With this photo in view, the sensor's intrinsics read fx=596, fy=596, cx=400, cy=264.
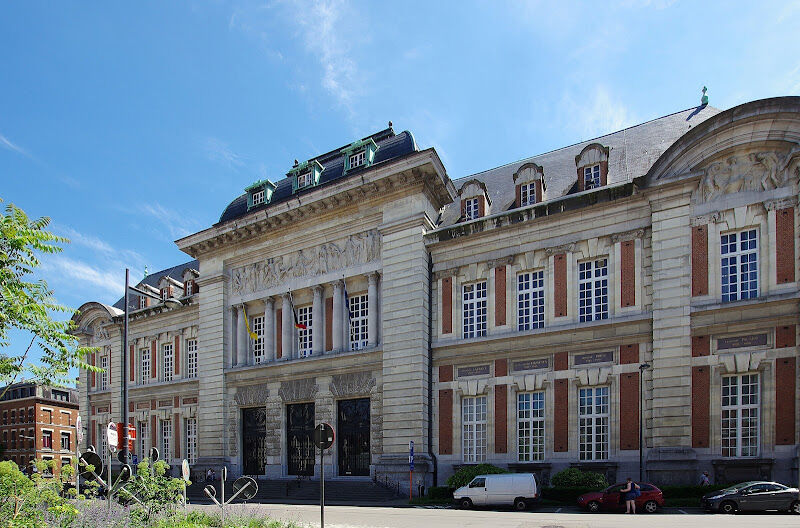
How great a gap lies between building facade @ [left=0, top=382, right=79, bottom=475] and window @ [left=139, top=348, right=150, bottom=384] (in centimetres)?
3605

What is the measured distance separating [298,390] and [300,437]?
2.70 meters

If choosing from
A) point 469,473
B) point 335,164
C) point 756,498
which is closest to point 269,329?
point 335,164

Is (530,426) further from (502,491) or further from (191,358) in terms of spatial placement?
(191,358)

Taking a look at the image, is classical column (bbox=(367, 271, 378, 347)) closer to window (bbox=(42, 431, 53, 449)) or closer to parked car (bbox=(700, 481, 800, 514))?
parked car (bbox=(700, 481, 800, 514))

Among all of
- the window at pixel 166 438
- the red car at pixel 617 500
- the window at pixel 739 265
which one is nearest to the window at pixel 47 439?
the window at pixel 166 438

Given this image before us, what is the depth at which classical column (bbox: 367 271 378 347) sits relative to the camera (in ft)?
103

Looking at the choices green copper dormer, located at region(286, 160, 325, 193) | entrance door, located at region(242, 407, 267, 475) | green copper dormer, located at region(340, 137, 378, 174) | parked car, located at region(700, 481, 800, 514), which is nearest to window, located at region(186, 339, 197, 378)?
entrance door, located at region(242, 407, 267, 475)

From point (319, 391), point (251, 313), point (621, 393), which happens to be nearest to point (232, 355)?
point (251, 313)

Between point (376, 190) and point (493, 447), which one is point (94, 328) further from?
point (493, 447)

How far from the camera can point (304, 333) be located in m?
34.9

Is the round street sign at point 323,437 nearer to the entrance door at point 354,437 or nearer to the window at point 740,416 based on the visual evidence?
the window at point 740,416

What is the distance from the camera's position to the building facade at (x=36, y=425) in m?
73.0

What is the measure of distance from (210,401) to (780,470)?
3024 centimetres

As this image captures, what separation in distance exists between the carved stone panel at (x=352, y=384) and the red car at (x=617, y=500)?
1237 cm
